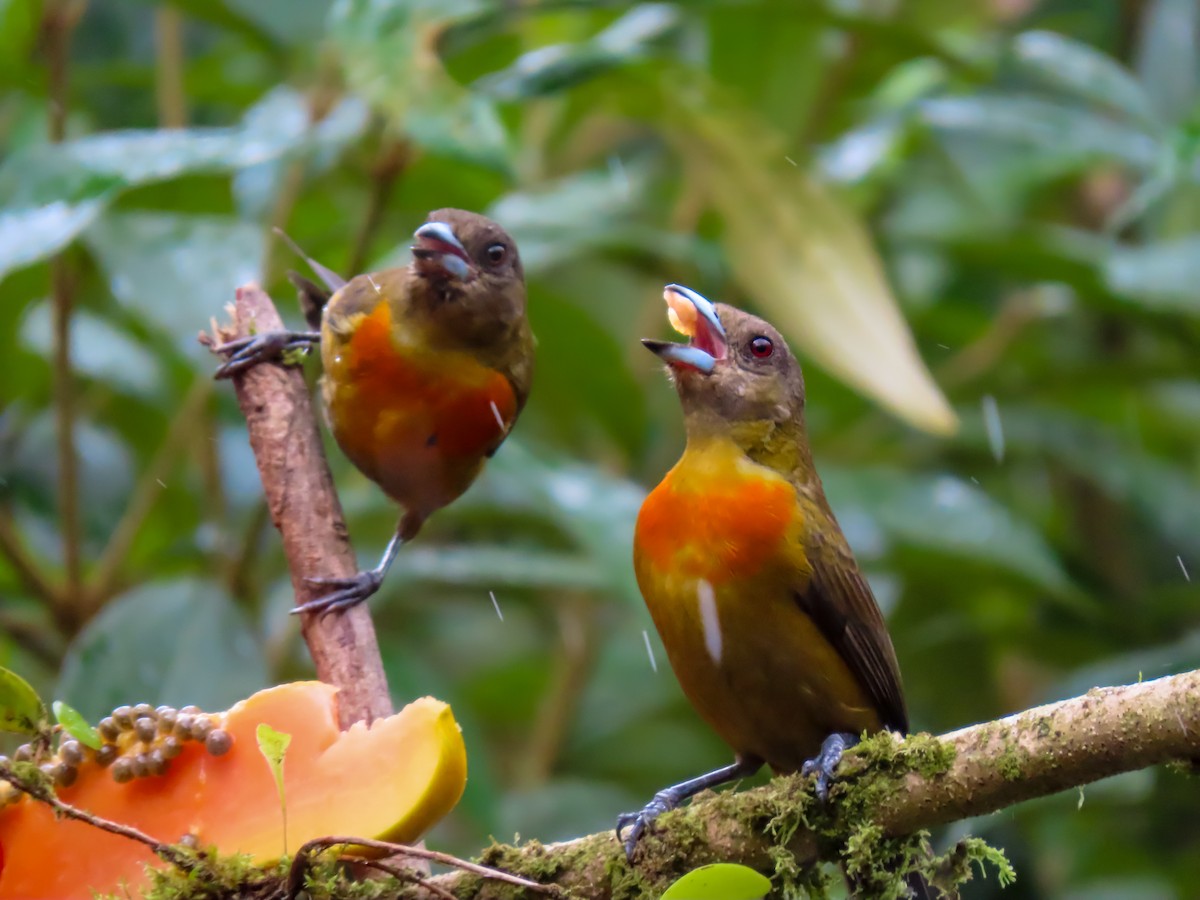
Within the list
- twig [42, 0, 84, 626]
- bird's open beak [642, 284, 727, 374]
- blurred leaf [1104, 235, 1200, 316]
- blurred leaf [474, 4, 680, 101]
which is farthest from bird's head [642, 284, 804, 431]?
twig [42, 0, 84, 626]

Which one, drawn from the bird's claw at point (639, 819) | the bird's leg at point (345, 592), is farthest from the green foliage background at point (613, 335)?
the bird's claw at point (639, 819)

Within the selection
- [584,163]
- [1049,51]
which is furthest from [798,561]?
[584,163]

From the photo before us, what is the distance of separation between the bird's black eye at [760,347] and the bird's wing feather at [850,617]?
0.27 meters

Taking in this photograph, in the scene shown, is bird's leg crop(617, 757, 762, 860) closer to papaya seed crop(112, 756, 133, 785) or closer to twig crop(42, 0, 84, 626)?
papaya seed crop(112, 756, 133, 785)

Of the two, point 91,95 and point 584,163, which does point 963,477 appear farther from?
point 91,95

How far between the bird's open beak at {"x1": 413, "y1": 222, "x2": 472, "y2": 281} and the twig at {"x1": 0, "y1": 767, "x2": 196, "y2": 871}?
1.00 metres

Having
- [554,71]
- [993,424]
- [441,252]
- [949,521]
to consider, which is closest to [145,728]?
[441,252]

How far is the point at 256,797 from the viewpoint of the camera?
1437 mm

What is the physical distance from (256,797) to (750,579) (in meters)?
0.70

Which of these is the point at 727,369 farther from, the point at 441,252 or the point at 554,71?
the point at 554,71

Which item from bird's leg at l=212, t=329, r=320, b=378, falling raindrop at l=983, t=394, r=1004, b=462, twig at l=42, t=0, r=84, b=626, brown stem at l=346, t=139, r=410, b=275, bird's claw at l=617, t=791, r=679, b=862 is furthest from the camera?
falling raindrop at l=983, t=394, r=1004, b=462

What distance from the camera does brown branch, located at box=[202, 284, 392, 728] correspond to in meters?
1.75

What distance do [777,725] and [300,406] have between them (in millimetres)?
792

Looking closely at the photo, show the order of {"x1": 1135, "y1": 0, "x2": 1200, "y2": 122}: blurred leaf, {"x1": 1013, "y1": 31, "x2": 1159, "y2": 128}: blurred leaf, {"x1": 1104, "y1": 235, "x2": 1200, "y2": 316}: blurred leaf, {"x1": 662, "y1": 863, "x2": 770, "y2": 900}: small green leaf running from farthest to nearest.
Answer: {"x1": 1135, "y1": 0, "x2": 1200, "y2": 122}: blurred leaf, {"x1": 1013, "y1": 31, "x2": 1159, "y2": 128}: blurred leaf, {"x1": 1104, "y1": 235, "x2": 1200, "y2": 316}: blurred leaf, {"x1": 662, "y1": 863, "x2": 770, "y2": 900}: small green leaf
